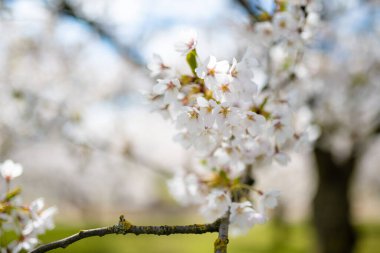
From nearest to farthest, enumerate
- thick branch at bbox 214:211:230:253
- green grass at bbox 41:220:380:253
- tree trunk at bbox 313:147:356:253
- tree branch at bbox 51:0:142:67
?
1. thick branch at bbox 214:211:230:253
2. tree branch at bbox 51:0:142:67
3. tree trunk at bbox 313:147:356:253
4. green grass at bbox 41:220:380:253

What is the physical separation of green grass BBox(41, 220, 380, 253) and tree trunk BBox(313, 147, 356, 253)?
5355 millimetres

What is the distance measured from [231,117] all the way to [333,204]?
17.9 ft

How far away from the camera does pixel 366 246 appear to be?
1327cm

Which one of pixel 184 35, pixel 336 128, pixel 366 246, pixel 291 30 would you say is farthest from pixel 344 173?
pixel 366 246

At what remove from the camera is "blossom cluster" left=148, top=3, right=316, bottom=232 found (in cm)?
90

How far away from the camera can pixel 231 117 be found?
2.91ft

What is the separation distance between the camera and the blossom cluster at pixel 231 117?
2.95 feet

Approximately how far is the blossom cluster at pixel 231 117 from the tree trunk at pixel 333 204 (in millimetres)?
4530

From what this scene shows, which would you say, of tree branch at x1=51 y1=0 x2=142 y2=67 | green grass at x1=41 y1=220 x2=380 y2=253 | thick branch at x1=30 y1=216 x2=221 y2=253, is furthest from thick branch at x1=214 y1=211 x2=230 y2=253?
green grass at x1=41 y1=220 x2=380 y2=253

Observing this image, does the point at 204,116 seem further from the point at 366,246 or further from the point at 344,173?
the point at 366,246

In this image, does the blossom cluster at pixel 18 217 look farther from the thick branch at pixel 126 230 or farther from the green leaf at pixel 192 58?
the green leaf at pixel 192 58

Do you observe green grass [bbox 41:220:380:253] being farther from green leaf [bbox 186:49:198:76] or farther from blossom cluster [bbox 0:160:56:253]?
green leaf [bbox 186:49:198:76]

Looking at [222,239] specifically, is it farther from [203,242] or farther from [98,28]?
[203,242]

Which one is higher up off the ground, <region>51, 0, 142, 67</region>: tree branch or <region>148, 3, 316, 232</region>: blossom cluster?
<region>51, 0, 142, 67</region>: tree branch
